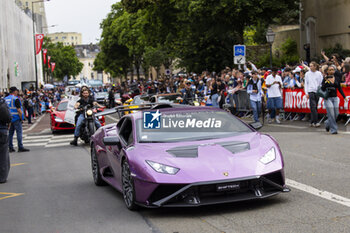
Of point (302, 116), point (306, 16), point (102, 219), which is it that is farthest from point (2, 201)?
point (306, 16)

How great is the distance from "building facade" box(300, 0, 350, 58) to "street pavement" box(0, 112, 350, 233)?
23.0 meters

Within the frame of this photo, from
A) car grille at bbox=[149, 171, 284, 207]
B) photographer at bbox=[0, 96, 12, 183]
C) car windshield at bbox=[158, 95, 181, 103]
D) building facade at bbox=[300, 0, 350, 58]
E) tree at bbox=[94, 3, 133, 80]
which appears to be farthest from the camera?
tree at bbox=[94, 3, 133, 80]

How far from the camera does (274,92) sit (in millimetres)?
20188

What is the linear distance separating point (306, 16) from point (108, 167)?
3189 cm

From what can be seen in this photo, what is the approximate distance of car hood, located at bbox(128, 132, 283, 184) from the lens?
21.5ft

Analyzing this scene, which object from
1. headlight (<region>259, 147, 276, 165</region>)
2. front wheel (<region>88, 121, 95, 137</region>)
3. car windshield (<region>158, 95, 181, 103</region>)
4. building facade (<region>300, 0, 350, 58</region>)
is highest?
building facade (<region>300, 0, 350, 58</region>)

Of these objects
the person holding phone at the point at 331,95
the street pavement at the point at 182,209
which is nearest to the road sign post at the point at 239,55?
the person holding phone at the point at 331,95

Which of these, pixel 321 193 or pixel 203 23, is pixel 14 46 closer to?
pixel 203 23

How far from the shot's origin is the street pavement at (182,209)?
619 cm

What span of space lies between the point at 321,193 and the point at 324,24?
30.2m

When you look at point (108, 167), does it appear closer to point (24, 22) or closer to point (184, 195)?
point (184, 195)

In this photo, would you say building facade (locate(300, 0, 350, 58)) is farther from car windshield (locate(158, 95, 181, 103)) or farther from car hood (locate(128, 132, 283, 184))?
car hood (locate(128, 132, 283, 184))

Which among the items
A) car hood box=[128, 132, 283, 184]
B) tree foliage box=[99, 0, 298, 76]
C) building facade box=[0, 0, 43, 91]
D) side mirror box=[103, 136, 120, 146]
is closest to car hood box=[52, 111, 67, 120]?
tree foliage box=[99, 0, 298, 76]

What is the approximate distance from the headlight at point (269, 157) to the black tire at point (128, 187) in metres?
1.57
